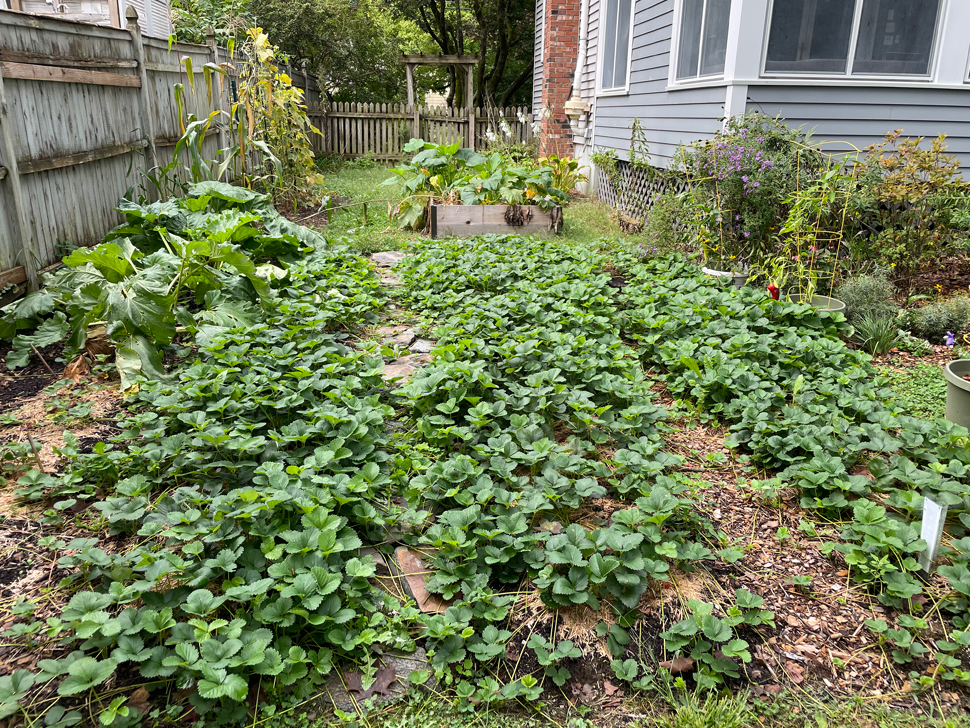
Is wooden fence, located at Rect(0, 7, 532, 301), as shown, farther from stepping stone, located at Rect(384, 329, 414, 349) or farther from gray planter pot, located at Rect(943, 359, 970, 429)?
gray planter pot, located at Rect(943, 359, 970, 429)

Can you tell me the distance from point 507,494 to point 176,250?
9.65 ft

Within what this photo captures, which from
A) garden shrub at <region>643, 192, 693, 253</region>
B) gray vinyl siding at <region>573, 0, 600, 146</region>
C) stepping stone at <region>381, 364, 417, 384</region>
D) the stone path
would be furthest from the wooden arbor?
stepping stone at <region>381, 364, 417, 384</region>

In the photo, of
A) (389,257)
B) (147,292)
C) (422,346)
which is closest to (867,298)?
(422,346)

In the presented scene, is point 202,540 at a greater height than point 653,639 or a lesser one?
greater

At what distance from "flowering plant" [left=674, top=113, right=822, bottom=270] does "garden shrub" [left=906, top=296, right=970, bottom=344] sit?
3.73ft

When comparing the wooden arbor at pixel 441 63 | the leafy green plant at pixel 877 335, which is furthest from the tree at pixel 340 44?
the leafy green plant at pixel 877 335

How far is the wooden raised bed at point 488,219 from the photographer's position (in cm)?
705

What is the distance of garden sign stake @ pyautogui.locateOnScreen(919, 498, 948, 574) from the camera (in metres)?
2.15

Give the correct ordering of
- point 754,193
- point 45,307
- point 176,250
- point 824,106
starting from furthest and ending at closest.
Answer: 1. point 824,106
2. point 754,193
3. point 176,250
4. point 45,307

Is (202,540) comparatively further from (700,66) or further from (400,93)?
(400,93)

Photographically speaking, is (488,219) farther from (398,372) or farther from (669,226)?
(398,372)

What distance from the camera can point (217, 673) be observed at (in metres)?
1.64

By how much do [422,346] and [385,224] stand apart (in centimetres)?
423

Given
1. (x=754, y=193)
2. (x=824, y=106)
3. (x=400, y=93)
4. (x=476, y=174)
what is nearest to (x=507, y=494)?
(x=754, y=193)
